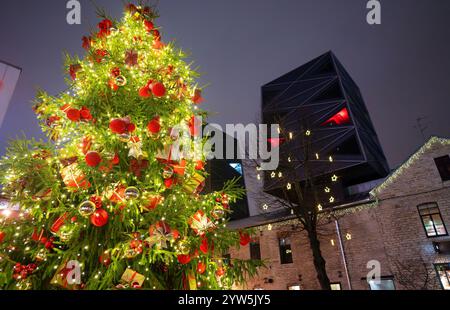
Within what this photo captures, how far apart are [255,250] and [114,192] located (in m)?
17.8

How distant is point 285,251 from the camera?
17953 mm

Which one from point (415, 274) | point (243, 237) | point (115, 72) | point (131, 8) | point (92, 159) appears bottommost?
point (415, 274)

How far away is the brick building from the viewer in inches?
520

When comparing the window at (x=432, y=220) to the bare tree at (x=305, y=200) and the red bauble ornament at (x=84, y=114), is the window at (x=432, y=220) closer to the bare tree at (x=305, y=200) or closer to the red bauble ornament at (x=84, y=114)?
the bare tree at (x=305, y=200)

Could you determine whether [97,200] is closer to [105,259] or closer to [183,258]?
[105,259]

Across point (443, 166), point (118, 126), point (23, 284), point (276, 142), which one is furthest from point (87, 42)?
point (276, 142)

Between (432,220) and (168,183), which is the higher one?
(432,220)

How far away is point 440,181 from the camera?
14133 millimetres

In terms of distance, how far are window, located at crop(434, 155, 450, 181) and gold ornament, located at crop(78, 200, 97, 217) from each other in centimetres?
1776

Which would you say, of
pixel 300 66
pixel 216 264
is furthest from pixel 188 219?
pixel 300 66

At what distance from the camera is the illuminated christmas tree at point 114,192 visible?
3572 millimetres

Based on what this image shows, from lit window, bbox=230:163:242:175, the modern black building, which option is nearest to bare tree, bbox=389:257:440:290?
the modern black building

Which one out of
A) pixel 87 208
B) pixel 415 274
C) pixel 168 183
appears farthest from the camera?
pixel 415 274

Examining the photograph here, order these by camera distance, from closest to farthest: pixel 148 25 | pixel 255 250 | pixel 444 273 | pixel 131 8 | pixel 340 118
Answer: pixel 148 25 → pixel 131 8 → pixel 444 273 → pixel 255 250 → pixel 340 118
